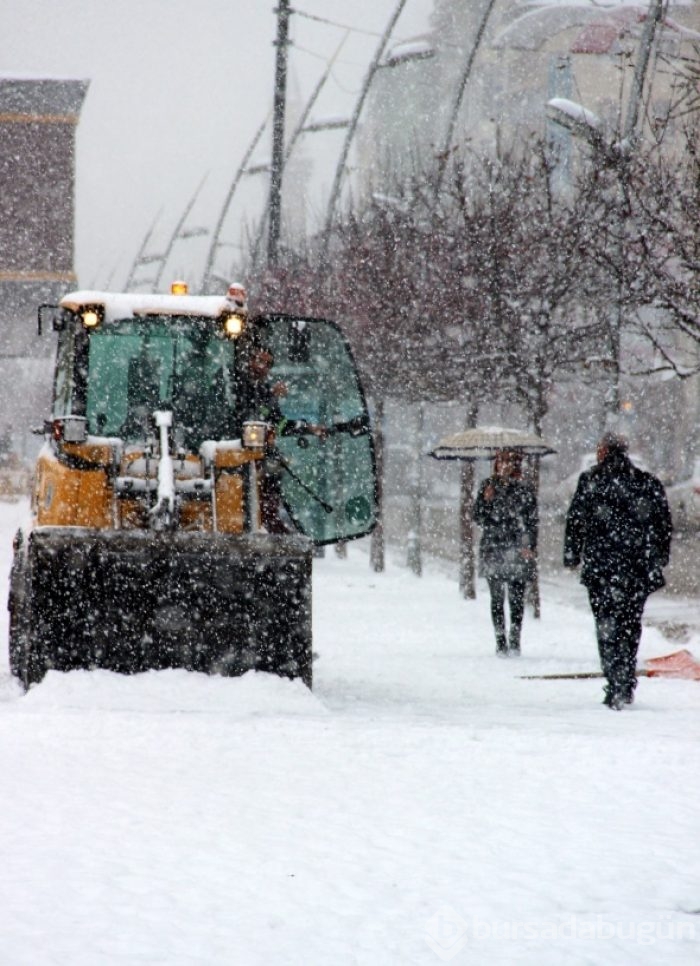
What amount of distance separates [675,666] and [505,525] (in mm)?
2279

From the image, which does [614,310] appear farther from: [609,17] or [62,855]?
[609,17]

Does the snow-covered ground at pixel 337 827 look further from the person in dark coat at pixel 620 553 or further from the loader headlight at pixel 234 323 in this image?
the loader headlight at pixel 234 323

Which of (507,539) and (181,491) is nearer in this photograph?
(181,491)

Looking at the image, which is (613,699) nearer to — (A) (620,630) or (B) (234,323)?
(A) (620,630)

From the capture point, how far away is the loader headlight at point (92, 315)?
9.39 meters

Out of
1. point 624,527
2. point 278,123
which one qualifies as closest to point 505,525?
point 624,527

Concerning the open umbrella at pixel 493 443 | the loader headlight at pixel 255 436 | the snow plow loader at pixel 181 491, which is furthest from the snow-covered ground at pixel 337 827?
the open umbrella at pixel 493 443

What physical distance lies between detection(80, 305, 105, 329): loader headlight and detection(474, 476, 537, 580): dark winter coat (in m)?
4.86

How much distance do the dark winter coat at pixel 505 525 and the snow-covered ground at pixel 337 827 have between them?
315 centimetres

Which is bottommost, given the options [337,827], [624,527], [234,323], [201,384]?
[337,827]

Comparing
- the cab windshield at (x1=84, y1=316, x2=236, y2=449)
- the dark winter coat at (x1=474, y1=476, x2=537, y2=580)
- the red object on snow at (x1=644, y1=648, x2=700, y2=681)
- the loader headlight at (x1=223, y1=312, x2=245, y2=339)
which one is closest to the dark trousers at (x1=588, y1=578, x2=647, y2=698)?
the red object on snow at (x1=644, y1=648, x2=700, y2=681)

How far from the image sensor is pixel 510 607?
42.3ft

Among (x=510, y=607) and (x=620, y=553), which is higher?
(x=620, y=553)

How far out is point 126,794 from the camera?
234 inches
